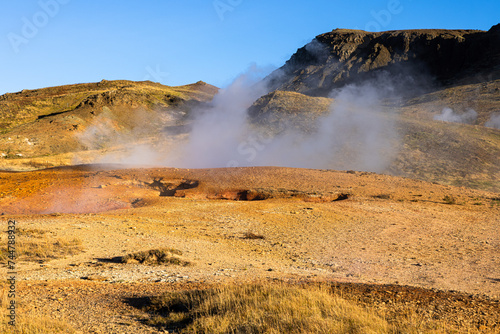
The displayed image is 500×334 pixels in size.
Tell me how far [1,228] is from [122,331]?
26.6 feet

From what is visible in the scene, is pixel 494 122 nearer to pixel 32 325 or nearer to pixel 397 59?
pixel 397 59

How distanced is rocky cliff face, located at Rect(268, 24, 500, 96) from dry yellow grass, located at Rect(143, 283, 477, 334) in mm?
60219

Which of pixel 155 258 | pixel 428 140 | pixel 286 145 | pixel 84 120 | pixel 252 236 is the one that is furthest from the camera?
pixel 84 120

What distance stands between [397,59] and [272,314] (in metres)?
71.6

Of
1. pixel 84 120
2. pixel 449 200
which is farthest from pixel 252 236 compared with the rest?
pixel 84 120

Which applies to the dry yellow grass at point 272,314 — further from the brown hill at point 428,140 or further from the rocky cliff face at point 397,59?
the rocky cliff face at point 397,59

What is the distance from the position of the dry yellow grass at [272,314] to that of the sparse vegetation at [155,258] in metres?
2.72

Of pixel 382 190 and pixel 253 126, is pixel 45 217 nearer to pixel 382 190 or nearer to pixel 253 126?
pixel 382 190

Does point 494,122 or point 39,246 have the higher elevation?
point 494,122

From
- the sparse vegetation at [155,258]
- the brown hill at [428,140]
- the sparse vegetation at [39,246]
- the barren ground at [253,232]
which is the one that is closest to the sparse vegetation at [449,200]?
the barren ground at [253,232]

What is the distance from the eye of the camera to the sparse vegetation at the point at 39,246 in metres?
8.47

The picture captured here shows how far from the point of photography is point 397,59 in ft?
224

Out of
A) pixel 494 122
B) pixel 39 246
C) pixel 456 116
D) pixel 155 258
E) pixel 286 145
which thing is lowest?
pixel 155 258

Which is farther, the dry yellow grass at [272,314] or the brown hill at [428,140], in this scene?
the brown hill at [428,140]
